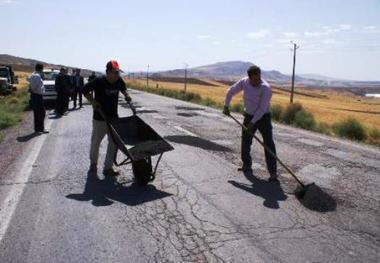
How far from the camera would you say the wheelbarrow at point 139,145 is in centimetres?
739

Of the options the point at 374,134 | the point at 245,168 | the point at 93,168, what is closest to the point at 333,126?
the point at 374,134

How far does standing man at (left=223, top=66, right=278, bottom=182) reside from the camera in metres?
8.03

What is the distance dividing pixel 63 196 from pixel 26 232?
147 cm

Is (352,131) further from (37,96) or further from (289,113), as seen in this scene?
(37,96)

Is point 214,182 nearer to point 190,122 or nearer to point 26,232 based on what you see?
point 26,232

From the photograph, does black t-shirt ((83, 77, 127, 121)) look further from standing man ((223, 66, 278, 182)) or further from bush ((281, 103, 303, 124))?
bush ((281, 103, 303, 124))

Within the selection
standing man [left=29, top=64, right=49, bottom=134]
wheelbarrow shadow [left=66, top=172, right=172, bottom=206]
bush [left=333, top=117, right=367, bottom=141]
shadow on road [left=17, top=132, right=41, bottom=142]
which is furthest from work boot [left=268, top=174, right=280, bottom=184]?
bush [left=333, top=117, right=367, bottom=141]

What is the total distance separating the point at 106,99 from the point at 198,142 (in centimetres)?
454

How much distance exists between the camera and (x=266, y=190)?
733cm

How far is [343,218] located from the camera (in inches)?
240

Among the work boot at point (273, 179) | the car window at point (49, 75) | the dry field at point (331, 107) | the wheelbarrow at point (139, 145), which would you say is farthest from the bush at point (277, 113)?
the wheelbarrow at point (139, 145)

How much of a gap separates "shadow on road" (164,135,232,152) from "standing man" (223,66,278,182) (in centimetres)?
240

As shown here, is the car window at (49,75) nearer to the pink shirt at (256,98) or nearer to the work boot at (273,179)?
the pink shirt at (256,98)

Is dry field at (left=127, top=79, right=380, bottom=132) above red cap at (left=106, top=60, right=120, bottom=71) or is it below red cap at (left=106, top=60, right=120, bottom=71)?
below
